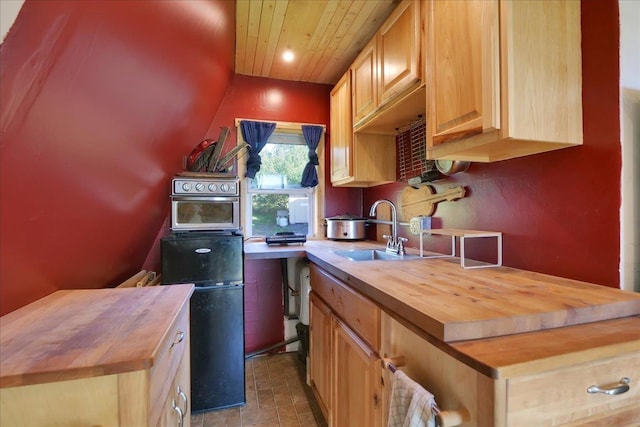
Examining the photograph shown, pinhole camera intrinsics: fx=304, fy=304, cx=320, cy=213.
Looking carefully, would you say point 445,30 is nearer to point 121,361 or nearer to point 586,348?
point 586,348

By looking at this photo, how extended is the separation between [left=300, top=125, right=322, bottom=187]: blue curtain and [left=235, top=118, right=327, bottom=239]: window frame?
7cm

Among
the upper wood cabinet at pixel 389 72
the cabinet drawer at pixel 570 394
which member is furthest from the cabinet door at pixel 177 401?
the upper wood cabinet at pixel 389 72

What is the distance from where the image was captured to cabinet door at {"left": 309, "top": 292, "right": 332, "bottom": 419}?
5.40 feet

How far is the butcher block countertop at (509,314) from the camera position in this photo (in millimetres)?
672

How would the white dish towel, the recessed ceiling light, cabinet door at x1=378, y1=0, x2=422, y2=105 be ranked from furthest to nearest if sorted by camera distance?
1. the recessed ceiling light
2. cabinet door at x1=378, y1=0, x2=422, y2=105
3. the white dish towel

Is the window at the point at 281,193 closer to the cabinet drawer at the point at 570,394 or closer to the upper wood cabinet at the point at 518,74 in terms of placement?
the upper wood cabinet at the point at 518,74

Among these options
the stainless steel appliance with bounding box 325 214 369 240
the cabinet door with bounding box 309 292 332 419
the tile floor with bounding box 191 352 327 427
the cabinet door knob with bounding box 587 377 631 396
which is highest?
the stainless steel appliance with bounding box 325 214 369 240

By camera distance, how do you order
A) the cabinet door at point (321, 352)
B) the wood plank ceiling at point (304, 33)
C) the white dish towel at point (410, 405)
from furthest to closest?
the wood plank ceiling at point (304, 33) → the cabinet door at point (321, 352) → the white dish towel at point (410, 405)

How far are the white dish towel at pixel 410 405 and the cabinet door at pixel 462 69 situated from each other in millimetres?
871

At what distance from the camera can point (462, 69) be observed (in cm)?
118

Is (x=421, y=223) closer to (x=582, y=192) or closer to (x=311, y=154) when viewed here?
(x=582, y=192)

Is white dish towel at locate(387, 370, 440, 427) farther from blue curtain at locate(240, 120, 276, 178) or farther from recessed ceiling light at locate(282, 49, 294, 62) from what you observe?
recessed ceiling light at locate(282, 49, 294, 62)

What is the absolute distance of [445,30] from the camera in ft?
4.15

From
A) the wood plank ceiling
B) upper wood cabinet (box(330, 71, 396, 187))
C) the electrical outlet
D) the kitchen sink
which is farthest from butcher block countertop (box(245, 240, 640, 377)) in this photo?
the wood plank ceiling
